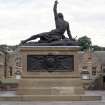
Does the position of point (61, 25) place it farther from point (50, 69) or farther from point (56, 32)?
point (50, 69)

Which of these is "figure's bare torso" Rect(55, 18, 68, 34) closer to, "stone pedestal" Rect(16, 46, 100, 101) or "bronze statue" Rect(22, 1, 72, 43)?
"bronze statue" Rect(22, 1, 72, 43)

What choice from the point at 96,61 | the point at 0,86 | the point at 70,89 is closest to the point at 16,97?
the point at 70,89

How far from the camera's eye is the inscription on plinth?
28.2 m

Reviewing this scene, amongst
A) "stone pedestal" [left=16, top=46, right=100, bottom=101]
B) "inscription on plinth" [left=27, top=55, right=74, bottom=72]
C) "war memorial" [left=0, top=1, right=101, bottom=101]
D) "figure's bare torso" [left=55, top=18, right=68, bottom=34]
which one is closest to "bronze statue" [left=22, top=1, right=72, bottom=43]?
"figure's bare torso" [left=55, top=18, right=68, bottom=34]

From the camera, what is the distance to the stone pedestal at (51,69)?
2792 cm

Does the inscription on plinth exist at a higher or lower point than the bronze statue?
lower

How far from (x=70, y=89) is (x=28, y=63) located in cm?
271

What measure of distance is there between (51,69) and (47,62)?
17.9 inches

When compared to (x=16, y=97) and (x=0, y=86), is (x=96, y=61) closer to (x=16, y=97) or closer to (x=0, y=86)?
(x=0, y=86)

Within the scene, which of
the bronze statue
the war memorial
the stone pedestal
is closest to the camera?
the war memorial

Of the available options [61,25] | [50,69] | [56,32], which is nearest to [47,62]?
[50,69]

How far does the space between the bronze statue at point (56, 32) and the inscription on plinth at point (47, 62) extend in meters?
1.11

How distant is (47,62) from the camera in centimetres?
2812

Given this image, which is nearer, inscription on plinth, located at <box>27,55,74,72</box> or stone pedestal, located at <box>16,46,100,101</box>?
stone pedestal, located at <box>16,46,100,101</box>
